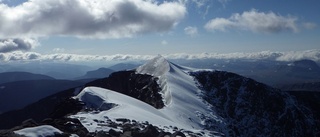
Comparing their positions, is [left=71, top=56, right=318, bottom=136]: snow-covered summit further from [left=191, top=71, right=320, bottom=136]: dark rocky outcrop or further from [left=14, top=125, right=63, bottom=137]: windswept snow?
[left=14, top=125, right=63, bottom=137]: windswept snow

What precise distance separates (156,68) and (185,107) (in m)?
56.3

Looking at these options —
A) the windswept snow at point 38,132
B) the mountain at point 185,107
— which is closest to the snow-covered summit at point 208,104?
the mountain at point 185,107

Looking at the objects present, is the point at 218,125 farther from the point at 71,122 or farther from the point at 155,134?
the point at 71,122

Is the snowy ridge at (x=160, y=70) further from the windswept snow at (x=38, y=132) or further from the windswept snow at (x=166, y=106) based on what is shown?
the windswept snow at (x=38, y=132)

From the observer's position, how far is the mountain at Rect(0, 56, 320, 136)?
3287 inches

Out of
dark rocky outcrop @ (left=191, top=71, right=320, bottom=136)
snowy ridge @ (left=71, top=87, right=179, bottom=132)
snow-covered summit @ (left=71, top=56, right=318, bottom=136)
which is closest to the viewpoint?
snowy ridge @ (left=71, top=87, right=179, bottom=132)

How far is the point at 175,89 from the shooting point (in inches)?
5246

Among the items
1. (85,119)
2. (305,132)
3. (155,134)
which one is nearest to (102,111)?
(85,119)

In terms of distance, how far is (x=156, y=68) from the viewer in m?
172

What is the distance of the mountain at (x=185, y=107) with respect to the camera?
83500 mm

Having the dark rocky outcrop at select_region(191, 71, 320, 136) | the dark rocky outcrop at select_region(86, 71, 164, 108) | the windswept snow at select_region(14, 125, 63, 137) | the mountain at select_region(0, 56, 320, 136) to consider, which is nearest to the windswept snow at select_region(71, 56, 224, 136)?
the mountain at select_region(0, 56, 320, 136)

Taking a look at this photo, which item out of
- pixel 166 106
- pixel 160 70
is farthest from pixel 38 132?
pixel 160 70

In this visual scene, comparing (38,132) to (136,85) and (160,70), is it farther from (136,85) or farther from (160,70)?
(160,70)

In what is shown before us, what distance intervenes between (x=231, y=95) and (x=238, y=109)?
31.0 ft
